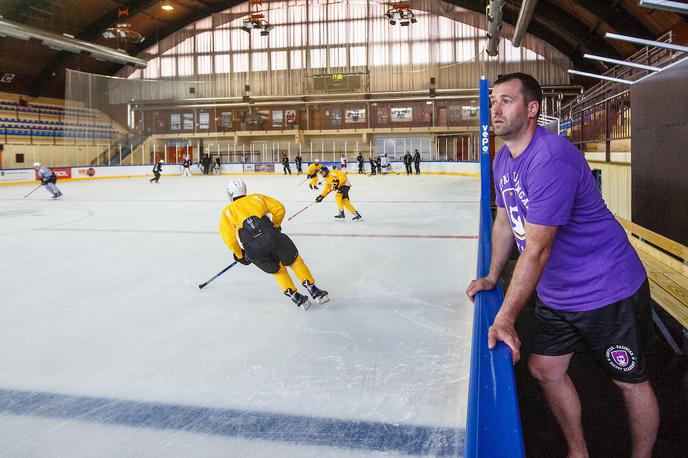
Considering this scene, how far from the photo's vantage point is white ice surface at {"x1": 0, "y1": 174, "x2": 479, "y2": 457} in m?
2.69

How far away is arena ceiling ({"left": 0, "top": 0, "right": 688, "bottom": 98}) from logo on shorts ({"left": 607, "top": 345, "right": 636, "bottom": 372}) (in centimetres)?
2176

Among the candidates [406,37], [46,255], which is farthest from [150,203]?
[406,37]

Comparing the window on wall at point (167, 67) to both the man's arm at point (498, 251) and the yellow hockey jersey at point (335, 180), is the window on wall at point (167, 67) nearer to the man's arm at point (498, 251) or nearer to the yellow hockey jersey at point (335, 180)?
the yellow hockey jersey at point (335, 180)

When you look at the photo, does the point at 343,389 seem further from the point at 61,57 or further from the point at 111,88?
the point at 61,57

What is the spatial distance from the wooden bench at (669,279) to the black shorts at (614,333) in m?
1.11

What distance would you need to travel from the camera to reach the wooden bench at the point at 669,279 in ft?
10.6

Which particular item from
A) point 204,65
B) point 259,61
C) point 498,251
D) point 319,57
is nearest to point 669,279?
point 498,251

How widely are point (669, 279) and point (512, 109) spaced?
102 inches

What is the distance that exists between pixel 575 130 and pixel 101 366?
1160 cm

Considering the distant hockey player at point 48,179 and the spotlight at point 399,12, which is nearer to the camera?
the distant hockey player at point 48,179

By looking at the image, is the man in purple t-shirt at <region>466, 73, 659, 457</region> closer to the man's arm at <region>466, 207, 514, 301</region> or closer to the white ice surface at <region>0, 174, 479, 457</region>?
the man's arm at <region>466, 207, 514, 301</region>

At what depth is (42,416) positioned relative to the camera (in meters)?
2.87

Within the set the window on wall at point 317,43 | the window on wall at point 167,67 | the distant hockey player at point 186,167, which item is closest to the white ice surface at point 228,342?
the distant hockey player at point 186,167

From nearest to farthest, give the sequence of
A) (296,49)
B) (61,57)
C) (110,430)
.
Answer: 1. (110,430)
2. (61,57)
3. (296,49)
